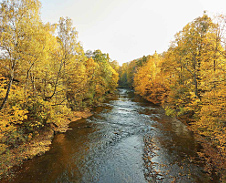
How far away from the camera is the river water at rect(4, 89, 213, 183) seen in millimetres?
7141

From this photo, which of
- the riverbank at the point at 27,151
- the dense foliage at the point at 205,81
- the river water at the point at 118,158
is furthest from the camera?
the dense foliage at the point at 205,81

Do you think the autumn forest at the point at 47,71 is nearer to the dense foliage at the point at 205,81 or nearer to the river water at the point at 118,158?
the dense foliage at the point at 205,81

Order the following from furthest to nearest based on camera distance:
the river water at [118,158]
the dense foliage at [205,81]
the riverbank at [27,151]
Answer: the dense foliage at [205,81]
the riverbank at [27,151]
the river water at [118,158]

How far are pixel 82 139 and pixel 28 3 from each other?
11441 millimetres

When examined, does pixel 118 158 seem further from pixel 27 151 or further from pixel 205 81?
pixel 205 81

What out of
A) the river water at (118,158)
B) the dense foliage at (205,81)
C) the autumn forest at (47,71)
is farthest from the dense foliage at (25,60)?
the dense foliage at (205,81)

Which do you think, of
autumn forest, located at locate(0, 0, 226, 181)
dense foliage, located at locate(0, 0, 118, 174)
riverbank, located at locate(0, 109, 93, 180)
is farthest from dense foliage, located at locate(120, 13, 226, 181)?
riverbank, located at locate(0, 109, 93, 180)

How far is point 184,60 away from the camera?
13336mm

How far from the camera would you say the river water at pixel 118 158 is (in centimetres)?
714

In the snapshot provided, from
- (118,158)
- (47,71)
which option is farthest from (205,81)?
(47,71)

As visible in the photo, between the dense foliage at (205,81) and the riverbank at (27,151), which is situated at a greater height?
the dense foliage at (205,81)

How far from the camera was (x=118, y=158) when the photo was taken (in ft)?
29.7

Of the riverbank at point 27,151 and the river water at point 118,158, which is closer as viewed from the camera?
the river water at point 118,158

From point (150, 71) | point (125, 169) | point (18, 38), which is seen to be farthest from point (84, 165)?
point (150, 71)
